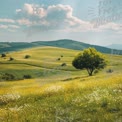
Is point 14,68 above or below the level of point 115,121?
below

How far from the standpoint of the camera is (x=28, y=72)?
178500mm

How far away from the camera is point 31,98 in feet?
59.4

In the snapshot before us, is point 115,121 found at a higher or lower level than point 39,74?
higher

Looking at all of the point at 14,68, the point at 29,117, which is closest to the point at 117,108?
the point at 29,117

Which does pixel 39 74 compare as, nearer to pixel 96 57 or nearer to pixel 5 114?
pixel 96 57

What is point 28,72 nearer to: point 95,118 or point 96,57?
point 96,57

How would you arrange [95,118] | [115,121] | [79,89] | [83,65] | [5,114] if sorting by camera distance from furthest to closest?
[83,65], [79,89], [5,114], [95,118], [115,121]

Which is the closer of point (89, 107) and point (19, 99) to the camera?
point (89, 107)

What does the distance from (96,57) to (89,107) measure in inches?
3729

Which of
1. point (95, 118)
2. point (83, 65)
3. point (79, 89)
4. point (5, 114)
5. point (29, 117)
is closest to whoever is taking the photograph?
point (95, 118)

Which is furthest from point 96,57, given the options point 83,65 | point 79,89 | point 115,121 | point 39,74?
point 115,121

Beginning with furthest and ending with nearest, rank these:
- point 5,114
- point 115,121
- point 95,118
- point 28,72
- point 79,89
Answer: point 28,72 < point 79,89 < point 5,114 < point 95,118 < point 115,121

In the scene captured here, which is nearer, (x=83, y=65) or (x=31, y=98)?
(x=31, y=98)

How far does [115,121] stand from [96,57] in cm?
9713
